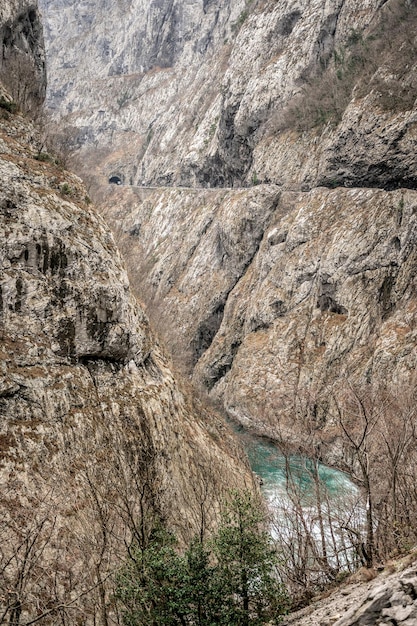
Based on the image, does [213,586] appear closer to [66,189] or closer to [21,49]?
[66,189]

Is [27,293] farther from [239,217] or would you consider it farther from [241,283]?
[239,217]

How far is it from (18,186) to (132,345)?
9.73 m

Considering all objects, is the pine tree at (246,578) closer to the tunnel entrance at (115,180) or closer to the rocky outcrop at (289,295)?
the rocky outcrop at (289,295)

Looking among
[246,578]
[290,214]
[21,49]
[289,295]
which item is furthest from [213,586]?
[290,214]

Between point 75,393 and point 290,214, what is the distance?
4596 centimetres

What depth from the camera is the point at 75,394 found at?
2183 centimetres

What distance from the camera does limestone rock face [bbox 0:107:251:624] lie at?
17344mm

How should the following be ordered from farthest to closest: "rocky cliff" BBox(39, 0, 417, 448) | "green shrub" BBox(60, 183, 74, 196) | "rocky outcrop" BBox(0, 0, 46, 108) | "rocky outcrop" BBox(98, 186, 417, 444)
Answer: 1. "rocky cliff" BBox(39, 0, 417, 448)
2. "rocky outcrop" BBox(98, 186, 417, 444)
3. "rocky outcrop" BBox(0, 0, 46, 108)
4. "green shrub" BBox(60, 183, 74, 196)

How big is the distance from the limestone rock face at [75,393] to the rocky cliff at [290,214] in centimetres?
880

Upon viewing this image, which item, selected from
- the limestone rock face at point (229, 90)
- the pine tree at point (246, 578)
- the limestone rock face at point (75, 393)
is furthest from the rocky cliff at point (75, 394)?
the limestone rock face at point (229, 90)

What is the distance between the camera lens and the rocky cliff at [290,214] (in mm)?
47844

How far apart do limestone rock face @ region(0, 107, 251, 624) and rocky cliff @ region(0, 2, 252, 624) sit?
0.06 metres

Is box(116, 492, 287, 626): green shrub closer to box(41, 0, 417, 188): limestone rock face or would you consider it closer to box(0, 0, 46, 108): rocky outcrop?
box(0, 0, 46, 108): rocky outcrop

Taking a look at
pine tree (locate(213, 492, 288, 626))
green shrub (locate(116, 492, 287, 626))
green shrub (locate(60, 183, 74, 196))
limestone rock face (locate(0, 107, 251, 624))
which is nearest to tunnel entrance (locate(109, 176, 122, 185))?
limestone rock face (locate(0, 107, 251, 624))
